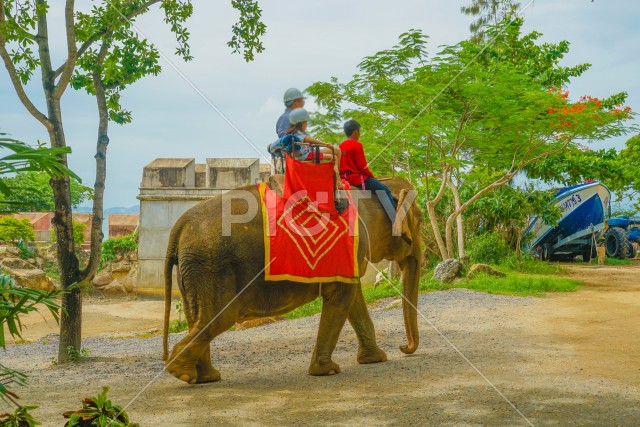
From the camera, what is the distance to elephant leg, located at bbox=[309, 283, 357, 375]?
23.5ft

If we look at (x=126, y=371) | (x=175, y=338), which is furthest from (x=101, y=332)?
(x=126, y=371)

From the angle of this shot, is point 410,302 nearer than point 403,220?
No

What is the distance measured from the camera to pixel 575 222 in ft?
70.1

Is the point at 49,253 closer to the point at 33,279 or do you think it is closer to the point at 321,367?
the point at 33,279

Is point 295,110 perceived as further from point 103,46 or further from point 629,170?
point 629,170

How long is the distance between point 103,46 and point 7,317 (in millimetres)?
7439

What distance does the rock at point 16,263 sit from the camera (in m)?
19.0

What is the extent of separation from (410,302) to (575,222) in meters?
15.0

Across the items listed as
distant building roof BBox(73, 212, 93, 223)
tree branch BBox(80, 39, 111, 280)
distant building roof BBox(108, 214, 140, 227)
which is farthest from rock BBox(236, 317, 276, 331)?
distant building roof BBox(73, 212, 93, 223)

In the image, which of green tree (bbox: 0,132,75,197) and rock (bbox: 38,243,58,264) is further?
rock (bbox: 38,243,58,264)

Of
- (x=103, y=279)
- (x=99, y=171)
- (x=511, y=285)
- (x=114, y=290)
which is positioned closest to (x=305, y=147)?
(x=99, y=171)

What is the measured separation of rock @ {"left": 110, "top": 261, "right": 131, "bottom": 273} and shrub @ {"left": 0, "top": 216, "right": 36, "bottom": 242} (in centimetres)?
480

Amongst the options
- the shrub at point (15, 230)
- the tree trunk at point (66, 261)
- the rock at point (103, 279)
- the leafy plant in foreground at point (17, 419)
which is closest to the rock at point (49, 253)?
the shrub at point (15, 230)

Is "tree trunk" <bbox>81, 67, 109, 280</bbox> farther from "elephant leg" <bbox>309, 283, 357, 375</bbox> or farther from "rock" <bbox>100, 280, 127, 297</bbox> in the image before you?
"rock" <bbox>100, 280, 127, 297</bbox>
